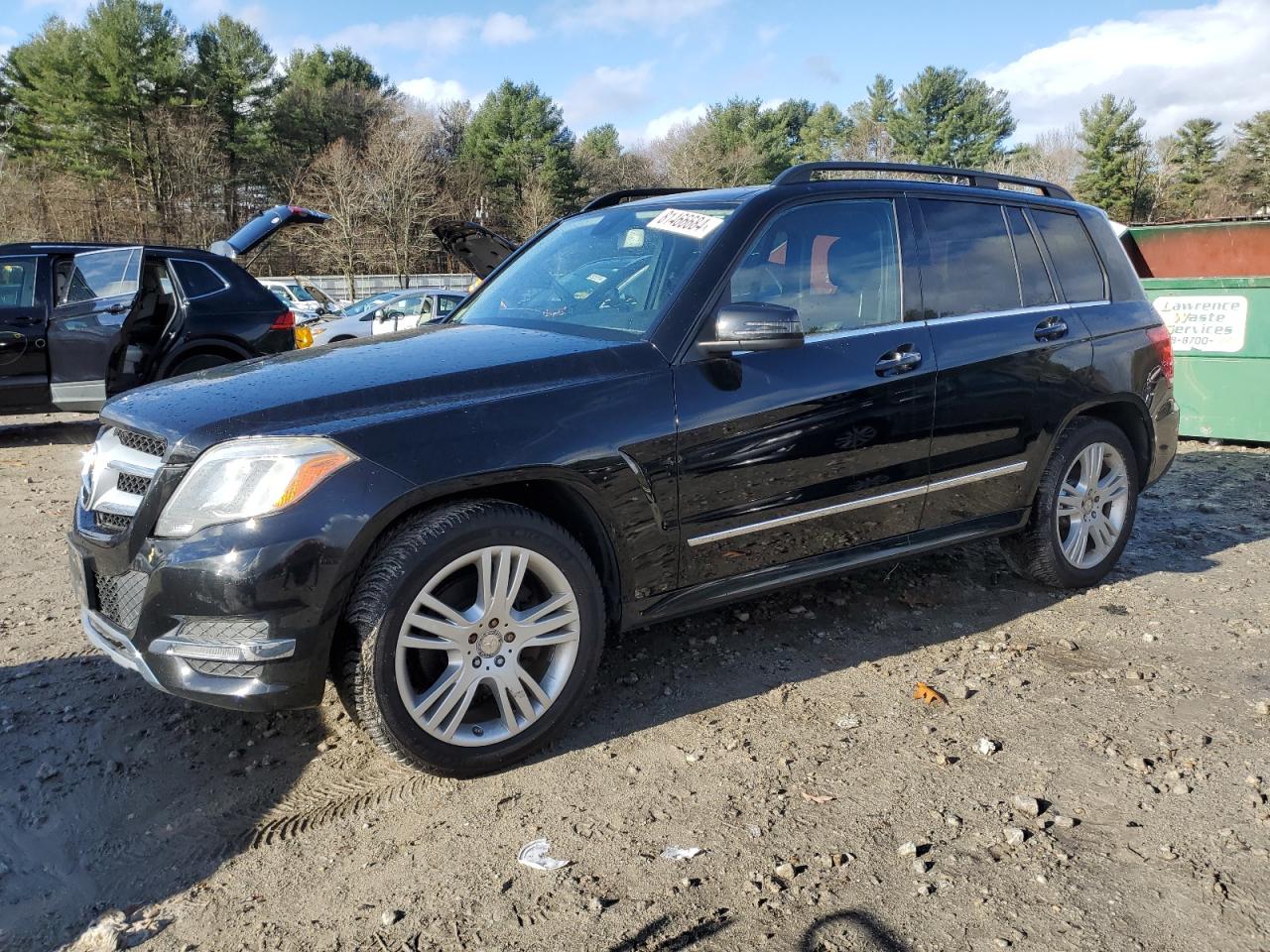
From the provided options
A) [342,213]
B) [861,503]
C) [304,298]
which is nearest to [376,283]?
[342,213]

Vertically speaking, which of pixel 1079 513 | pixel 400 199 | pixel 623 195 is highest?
pixel 400 199

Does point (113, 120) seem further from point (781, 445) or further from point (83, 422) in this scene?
point (781, 445)

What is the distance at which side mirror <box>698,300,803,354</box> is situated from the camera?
3.13 meters

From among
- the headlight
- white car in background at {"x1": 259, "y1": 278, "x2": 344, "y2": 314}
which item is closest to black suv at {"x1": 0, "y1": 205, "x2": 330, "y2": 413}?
the headlight

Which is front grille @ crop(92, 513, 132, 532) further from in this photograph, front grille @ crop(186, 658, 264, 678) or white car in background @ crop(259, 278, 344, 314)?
white car in background @ crop(259, 278, 344, 314)

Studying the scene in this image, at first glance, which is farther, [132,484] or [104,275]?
[104,275]

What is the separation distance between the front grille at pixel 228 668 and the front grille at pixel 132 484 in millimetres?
536

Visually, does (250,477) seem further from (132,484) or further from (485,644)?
(485,644)

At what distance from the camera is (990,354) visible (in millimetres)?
4023

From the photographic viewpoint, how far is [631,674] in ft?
12.0

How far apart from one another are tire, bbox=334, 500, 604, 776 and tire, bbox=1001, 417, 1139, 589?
2431mm

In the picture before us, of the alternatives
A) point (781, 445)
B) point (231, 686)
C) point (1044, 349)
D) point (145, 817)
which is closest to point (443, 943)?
point (231, 686)

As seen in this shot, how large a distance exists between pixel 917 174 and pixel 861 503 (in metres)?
1.59

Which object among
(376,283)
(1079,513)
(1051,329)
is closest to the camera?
(1051,329)
